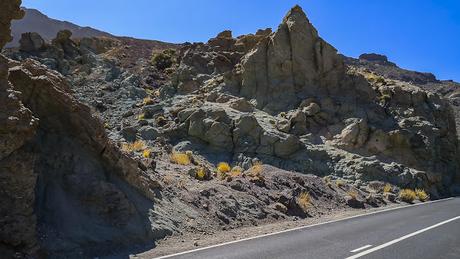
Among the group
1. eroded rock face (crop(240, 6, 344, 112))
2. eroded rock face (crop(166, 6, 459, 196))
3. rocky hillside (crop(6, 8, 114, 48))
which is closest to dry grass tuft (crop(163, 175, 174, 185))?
eroded rock face (crop(166, 6, 459, 196))

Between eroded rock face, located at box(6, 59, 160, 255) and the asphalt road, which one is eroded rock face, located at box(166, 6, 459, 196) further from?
eroded rock face, located at box(6, 59, 160, 255)

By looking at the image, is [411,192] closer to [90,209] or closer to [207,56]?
[90,209]

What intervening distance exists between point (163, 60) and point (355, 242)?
A: 155 ft

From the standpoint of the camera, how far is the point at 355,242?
10914 millimetres

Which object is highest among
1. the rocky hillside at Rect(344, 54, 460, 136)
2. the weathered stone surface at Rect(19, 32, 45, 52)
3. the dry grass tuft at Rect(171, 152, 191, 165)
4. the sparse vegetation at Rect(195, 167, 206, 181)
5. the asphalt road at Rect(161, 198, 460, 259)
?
the rocky hillside at Rect(344, 54, 460, 136)

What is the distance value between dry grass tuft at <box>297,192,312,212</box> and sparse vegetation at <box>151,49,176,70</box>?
37992 mm

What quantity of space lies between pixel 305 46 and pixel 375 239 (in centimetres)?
2392

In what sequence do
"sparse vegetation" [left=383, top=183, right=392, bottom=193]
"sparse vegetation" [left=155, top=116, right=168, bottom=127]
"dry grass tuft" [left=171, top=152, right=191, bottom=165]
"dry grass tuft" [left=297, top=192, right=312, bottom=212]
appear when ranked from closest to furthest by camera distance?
"dry grass tuft" [left=297, top=192, right=312, bottom=212] < "dry grass tuft" [left=171, top=152, right=191, bottom=165] < "sparse vegetation" [left=383, top=183, right=392, bottom=193] < "sparse vegetation" [left=155, top=116, right=168, bottom=127]

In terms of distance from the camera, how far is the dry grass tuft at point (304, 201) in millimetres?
17836

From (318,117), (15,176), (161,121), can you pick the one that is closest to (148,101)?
(161,121)

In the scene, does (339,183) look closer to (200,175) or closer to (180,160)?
(180,160)

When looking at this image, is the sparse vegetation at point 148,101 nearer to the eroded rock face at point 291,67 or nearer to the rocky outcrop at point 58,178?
the eroded rock face at point 291,67

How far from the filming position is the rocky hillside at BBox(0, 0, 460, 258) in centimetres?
982

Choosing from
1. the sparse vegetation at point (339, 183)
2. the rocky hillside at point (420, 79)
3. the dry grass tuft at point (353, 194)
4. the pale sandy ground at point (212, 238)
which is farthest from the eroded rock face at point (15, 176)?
the rocky hillside at point (420, 79)
